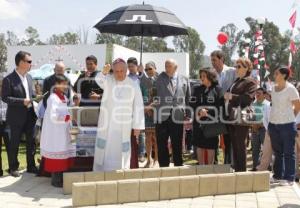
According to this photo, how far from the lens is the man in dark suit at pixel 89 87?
669 cm

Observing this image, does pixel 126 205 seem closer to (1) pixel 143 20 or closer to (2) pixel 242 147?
(2) pixel 242 147

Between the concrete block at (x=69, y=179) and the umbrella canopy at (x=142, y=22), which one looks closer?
the concrete block at (x=69, y=179)

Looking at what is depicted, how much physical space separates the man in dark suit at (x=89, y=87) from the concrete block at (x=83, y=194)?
194 cm

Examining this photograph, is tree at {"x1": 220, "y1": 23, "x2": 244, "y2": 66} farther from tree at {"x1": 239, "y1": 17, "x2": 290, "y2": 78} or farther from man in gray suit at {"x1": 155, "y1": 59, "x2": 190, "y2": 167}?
man in gray suit at {"x1": 155, "y1": 59, "x2": 190, "y2": 167}

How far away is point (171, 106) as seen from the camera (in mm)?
6594

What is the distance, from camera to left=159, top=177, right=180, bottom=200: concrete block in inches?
213

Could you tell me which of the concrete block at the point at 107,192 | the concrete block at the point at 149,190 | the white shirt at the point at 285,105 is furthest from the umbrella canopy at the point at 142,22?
the concrete block at the point at 107,192

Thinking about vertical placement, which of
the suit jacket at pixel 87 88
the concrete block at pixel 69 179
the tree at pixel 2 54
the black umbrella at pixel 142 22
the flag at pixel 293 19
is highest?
the tree at pixel 2 54

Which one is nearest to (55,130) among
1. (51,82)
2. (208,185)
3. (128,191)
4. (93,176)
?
(93,176)

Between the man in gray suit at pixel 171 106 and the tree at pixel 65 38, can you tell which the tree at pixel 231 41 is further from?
the man in gray suit at pixel 171 106

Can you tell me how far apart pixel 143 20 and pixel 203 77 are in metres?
1.54

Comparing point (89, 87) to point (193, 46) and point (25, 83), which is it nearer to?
point (25, 83)

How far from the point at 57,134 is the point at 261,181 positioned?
9.90 ft

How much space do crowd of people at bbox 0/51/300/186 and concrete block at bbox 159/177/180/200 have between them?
91cm
